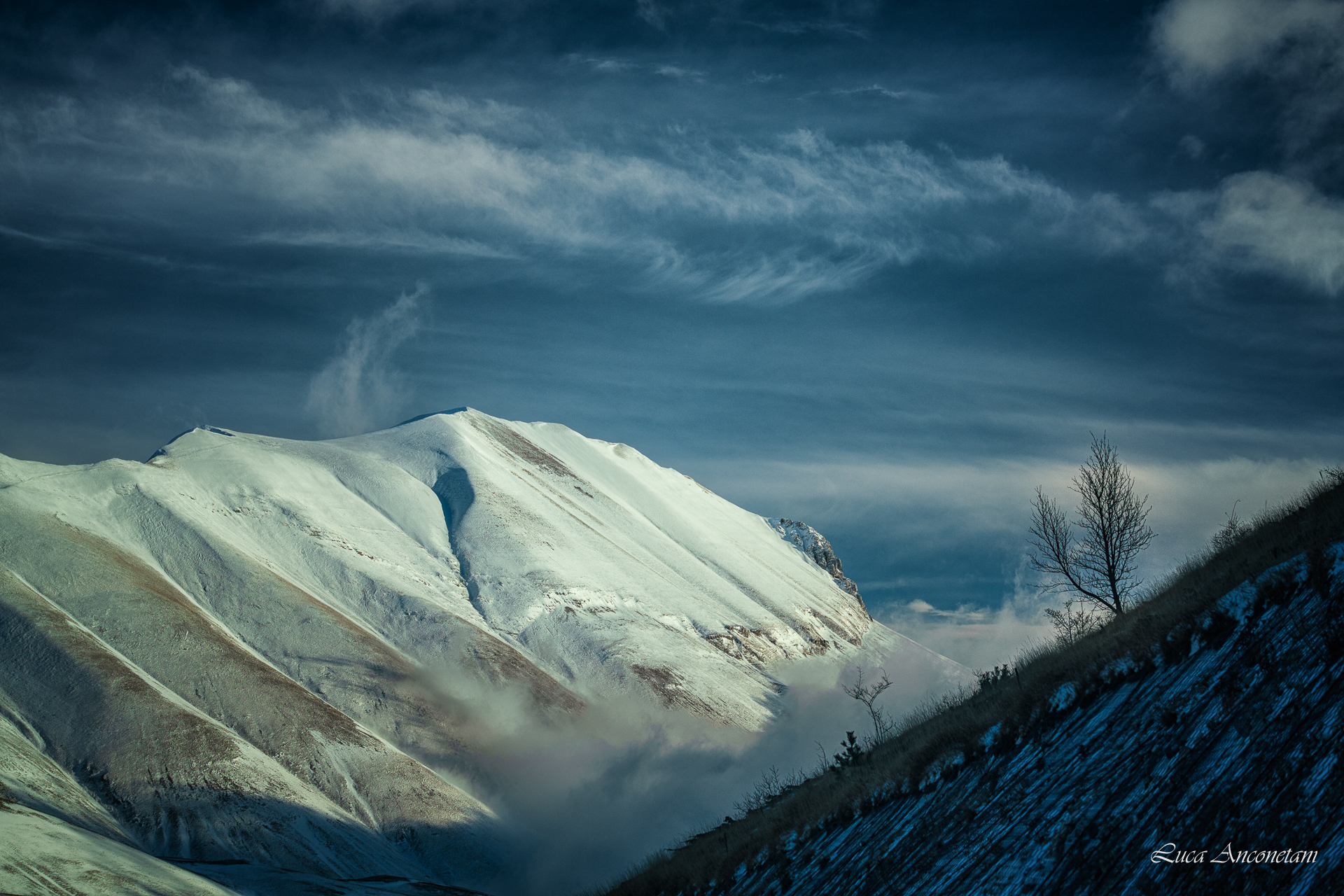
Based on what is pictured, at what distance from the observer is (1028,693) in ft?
38.3

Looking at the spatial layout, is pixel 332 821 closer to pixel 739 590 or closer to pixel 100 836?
pixel 100 836

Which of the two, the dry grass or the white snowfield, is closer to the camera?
the dry grass

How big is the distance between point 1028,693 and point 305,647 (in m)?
105

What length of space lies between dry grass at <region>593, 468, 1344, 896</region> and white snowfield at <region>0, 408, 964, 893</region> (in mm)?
43477

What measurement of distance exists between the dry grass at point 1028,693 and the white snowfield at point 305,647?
43.5 metres

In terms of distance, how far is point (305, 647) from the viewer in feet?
332

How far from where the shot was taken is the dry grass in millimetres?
9695

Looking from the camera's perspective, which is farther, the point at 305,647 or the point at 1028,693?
the point at 305,647

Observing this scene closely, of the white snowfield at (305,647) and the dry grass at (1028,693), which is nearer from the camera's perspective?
the dry grass at (1028,693)

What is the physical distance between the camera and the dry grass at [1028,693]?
→ 9.70m

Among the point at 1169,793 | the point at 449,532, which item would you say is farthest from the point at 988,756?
the point at 449,532

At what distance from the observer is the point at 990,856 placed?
→ 9.07 m

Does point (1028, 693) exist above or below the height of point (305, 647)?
above

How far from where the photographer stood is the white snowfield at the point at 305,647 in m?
69.5
